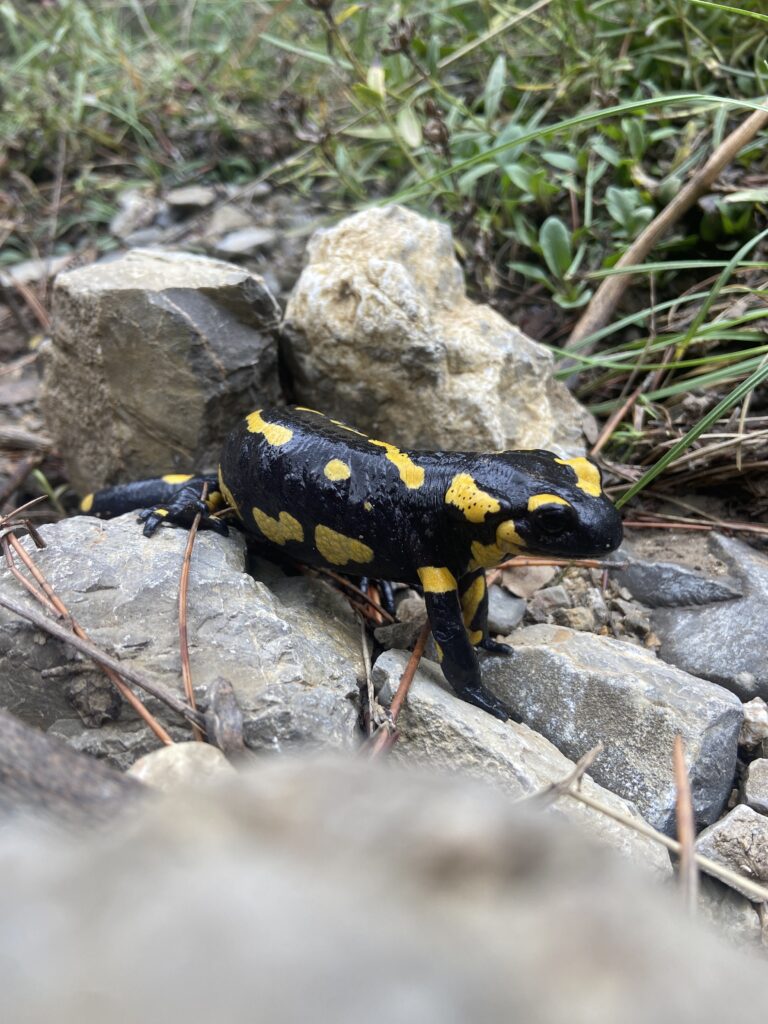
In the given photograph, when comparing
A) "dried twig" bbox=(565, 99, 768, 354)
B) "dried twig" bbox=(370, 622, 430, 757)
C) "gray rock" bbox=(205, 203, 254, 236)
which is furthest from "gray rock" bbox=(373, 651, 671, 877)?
"gray rock" bbox=(205, 203, 254, 236)

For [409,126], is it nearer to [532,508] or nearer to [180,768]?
[532,508]

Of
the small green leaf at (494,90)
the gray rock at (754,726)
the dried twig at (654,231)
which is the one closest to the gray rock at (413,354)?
the dried twig at (654,231)

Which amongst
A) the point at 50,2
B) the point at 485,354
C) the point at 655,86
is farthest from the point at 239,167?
the point at 485,354

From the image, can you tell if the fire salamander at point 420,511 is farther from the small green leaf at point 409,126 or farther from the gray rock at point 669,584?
the small green leaf at point 409,126

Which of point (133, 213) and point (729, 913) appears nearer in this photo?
point (729, 913)

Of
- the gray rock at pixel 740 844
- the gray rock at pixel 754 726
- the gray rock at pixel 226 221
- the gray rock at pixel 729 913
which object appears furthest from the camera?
the gray rock at pixel 226 221

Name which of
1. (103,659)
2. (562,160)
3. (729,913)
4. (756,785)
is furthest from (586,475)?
(562,160)
